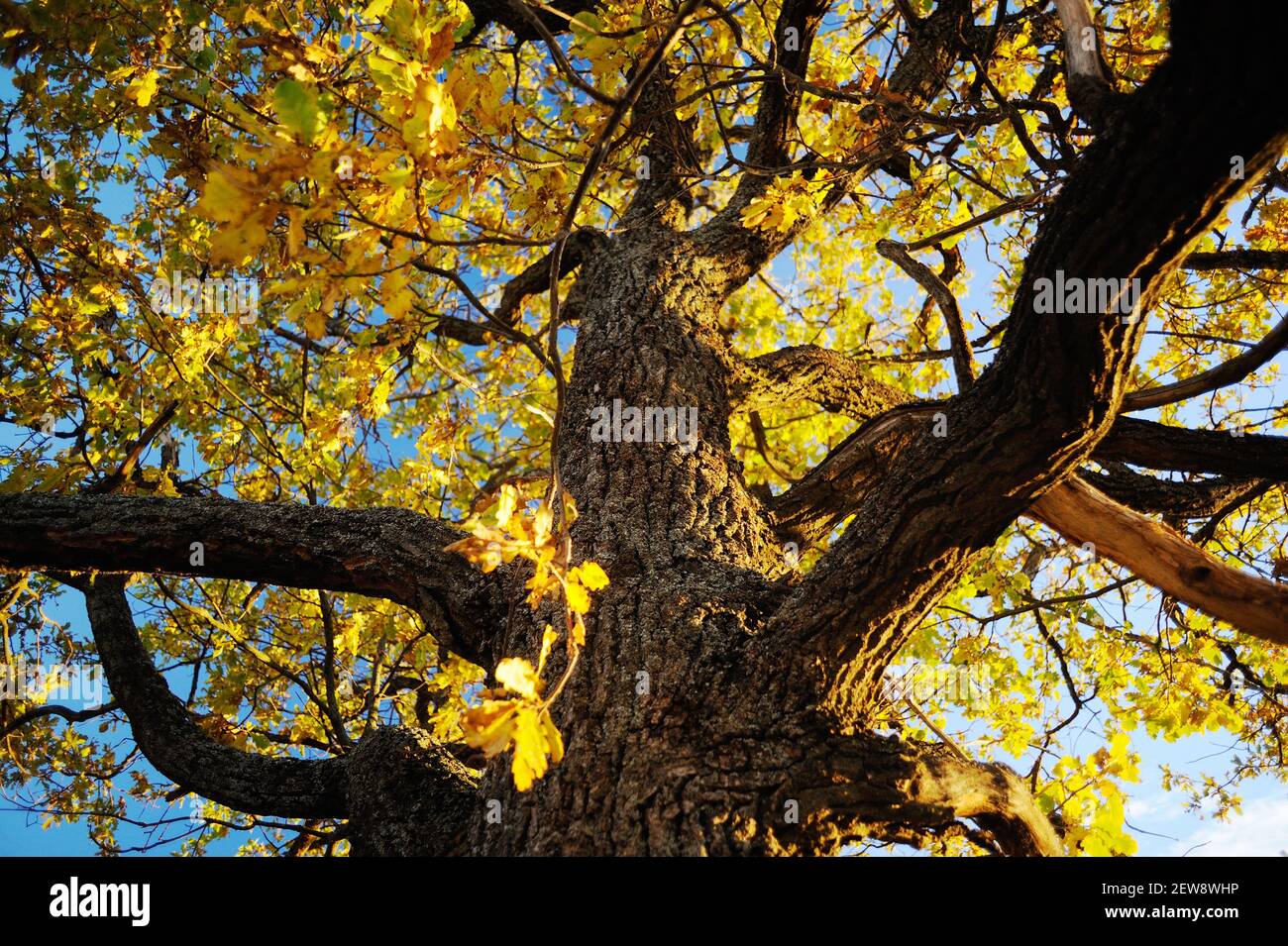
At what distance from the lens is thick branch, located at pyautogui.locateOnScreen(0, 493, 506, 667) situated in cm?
256

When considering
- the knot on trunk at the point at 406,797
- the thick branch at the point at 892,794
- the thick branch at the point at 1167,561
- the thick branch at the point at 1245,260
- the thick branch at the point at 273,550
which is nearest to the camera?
the thick branch at the point at 892,794

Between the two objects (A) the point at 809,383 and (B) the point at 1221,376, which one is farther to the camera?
(A) the point at 809,383

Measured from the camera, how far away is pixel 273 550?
2.59 metres

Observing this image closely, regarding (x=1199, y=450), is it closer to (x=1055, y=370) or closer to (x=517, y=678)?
(x=1055, y=370)

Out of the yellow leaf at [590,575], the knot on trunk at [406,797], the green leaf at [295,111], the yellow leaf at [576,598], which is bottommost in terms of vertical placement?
the knot on trunk at [406,797]

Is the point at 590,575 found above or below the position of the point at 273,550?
below

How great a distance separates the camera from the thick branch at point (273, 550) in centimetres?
256

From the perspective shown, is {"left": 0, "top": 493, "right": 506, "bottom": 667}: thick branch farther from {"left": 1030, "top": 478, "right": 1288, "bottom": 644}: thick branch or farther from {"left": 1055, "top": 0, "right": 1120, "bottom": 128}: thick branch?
{"left": 1055, "top": 0, "right": 1120, "bottom": 128}: thick branch

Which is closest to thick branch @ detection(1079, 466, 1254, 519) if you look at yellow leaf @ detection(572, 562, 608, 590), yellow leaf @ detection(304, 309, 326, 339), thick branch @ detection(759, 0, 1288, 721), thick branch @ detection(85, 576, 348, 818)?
thick branch @ detection(759, 0, 1288, 721)

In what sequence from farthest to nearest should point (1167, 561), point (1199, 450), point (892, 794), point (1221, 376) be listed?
point (1199, 450) < point (1167, 561) < point (1221, 376) < point (892, 794)

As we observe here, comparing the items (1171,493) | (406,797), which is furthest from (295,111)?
(1171,493)

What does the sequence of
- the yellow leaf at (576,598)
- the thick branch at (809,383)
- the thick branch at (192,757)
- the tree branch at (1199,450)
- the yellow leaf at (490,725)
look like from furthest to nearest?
1. the thick branch at (809,383)
2. the thick branch at (192,757)
3. the tree branch at (1199,450)
4. the yellow leaf at (576,598)
5. the yellow leaf at (490,725)

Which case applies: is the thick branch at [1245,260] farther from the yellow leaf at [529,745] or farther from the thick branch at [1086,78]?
the yellow leaf at [529,745]

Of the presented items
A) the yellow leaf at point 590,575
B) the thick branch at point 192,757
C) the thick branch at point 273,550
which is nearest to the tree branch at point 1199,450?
the yellow leaf at point 590,575
